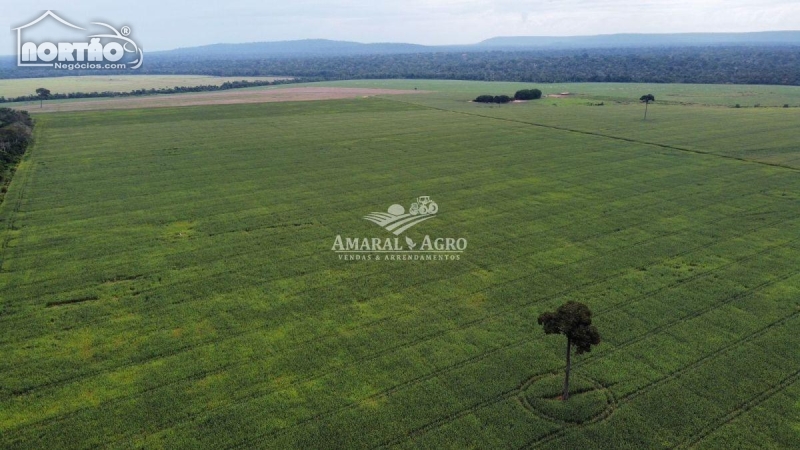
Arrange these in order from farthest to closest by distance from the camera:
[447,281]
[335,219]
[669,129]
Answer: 1. [669,129]
2. [335,219]
3. [447,281]

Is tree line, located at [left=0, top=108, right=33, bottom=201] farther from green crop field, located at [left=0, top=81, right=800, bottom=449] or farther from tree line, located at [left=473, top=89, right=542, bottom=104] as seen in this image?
tree line, located at [left=473, top=89, right=542, bottom=104]

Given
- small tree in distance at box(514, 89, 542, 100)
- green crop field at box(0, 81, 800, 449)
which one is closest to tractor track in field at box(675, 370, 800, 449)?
green crop field at box(0, 81, 800, 449)

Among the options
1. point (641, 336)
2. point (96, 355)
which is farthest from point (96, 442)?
point (641, 336)

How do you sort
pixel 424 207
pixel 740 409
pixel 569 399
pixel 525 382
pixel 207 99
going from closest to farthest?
pixel 740 409 < pixel 569 399 < pixel 525 382 < pixel 424 207 < pixel 207 99

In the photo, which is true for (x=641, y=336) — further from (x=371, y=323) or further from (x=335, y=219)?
(x=335, y=219)

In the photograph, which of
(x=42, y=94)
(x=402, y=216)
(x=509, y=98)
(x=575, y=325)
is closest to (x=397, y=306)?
(x=575, y=325)

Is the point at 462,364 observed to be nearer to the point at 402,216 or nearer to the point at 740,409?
the point at 740,409

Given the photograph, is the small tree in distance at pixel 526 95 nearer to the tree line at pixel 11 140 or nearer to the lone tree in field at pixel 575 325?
the tree line at pixel 11 140
